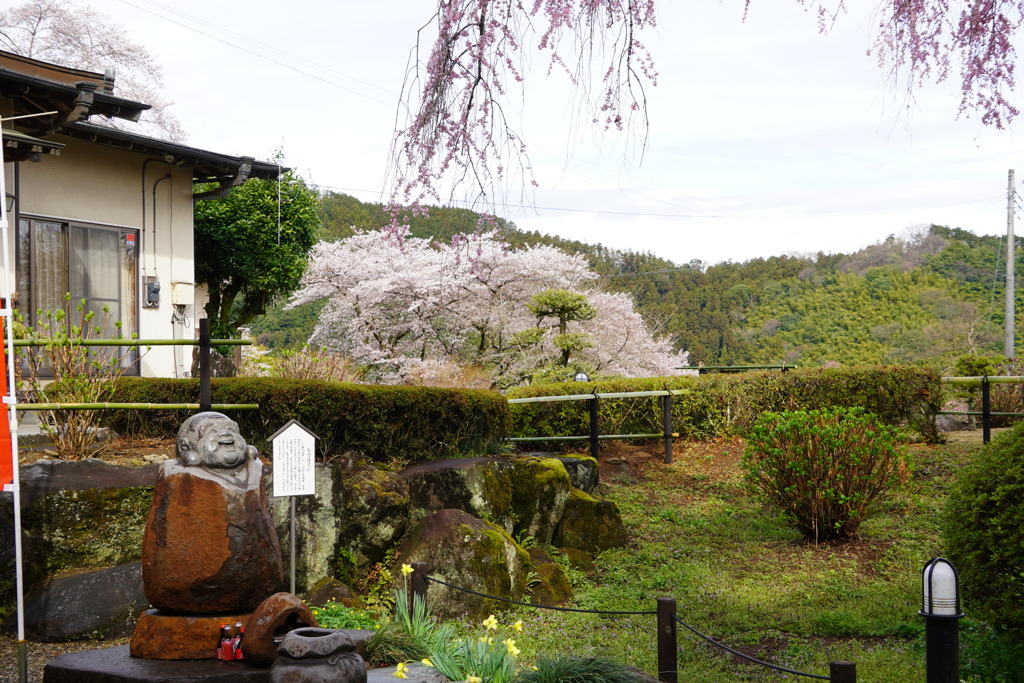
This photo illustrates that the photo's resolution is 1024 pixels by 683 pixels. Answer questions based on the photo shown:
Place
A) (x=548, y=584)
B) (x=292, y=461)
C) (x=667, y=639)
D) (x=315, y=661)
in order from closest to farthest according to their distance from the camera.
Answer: (x=315, y=661)
(x=667, y=639)
(x=292, y=461)
(x=548, y=584)

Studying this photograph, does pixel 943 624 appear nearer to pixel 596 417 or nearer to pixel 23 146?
pixel 596 417

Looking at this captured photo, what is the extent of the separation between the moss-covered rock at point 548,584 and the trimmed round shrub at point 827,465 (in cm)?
221

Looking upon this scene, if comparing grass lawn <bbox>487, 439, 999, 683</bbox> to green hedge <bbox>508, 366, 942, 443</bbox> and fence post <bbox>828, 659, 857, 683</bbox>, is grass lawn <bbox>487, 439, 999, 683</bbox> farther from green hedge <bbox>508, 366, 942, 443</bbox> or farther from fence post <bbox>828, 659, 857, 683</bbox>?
fence post <bbox>828, 659, 857, 683</bbox>

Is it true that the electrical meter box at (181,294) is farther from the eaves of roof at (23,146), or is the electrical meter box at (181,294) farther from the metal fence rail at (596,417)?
the metal fence rail at (596,417)

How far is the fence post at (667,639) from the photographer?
4730 millimetres

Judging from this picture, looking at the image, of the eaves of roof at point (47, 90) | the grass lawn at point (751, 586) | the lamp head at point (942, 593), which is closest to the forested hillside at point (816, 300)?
the eaves of roof at point (47, 90)

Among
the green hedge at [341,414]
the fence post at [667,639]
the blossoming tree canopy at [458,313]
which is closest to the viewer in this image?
the fence post at [667,639]

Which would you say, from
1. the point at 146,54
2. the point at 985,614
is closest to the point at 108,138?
the point at 985,614

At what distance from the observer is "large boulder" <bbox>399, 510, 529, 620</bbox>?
6980mm

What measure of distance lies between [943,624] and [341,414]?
5423mm

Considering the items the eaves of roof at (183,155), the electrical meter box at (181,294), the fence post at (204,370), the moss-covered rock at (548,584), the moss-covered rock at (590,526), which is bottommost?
the moss-covered rock at (548,584)

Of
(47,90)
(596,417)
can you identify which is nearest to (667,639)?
(596,417)

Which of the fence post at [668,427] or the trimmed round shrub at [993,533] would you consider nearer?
the trimmed round shrub at [993,533]

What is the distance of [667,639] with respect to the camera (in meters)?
4.82
